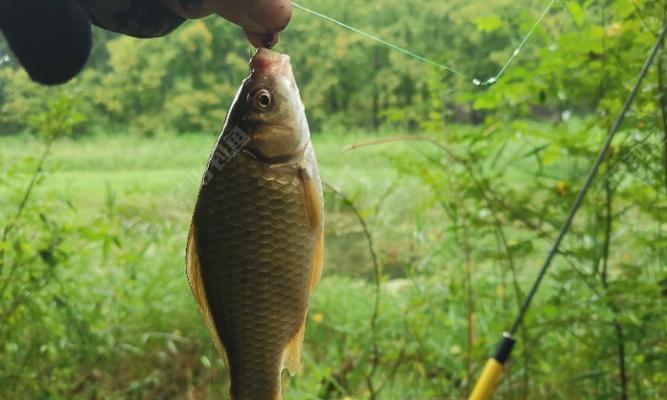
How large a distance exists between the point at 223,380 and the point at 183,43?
0.80 meters

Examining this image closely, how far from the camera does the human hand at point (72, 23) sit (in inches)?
20.5

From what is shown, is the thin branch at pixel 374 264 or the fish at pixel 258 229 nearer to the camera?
the fish at pixel 258 229

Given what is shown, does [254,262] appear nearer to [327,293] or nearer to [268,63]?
[268,63]

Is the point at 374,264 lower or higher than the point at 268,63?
lower

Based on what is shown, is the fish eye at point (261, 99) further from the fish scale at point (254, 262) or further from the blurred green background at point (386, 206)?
the blurred green background at point (386, 206)

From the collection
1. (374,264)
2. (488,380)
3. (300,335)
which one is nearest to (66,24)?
(300,335)

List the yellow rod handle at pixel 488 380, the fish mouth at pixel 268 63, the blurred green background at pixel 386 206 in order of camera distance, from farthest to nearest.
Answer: the blurred green background at pixel 386 206 → the yellow rod handle at pixel 488 380 → the fish mouth at pixel 268 63

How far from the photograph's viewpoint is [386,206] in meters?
2.18

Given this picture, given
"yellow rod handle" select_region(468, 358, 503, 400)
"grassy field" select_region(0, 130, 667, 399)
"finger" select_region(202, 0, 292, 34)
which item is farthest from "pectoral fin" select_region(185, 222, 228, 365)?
"grassy field" select_region(0, 130, 667, 399)

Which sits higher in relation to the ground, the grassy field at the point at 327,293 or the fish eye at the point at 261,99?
the fish eye at the point at 261,99

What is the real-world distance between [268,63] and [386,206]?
173 centimetres

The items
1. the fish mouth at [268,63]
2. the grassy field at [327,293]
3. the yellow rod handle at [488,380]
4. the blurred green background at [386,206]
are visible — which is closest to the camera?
the fish mouth at [268,63]

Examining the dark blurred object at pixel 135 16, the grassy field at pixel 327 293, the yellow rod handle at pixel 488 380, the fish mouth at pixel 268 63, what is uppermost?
the fish mouth at pixel 268 63

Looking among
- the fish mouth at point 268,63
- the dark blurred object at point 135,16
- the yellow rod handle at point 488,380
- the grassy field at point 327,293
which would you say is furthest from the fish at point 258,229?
the grassy field at point 327,293
